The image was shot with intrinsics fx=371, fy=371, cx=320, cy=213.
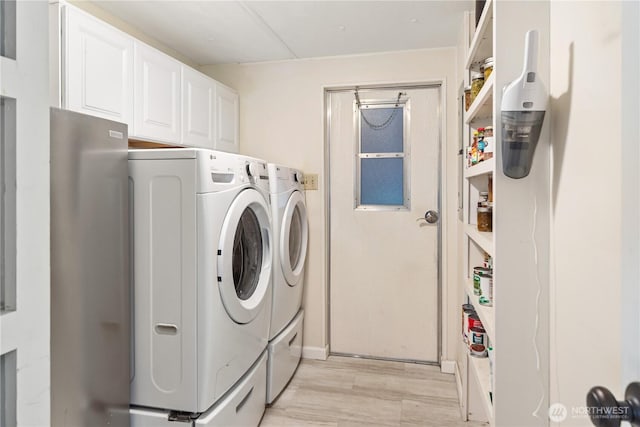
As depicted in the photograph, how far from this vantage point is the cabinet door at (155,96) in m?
1.90

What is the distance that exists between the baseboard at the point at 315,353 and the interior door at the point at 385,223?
0.32ft

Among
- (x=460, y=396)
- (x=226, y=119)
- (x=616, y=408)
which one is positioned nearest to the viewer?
(x=616, y=408)

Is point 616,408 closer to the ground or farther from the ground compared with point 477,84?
closer to the ground

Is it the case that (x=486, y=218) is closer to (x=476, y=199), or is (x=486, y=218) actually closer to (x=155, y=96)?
(x=476, y=199)

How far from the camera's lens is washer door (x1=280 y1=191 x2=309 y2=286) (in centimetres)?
225

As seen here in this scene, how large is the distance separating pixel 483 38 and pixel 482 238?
84 cm

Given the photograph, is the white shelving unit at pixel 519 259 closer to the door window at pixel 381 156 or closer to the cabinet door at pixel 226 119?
the door window at pixel 381 156

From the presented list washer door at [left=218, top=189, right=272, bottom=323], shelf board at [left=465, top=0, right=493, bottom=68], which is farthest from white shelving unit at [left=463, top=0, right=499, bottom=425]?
washer door at [left=218, top=189, right=272, bottom=323]

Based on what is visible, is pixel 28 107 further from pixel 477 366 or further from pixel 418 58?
pixel 418 58

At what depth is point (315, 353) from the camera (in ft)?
9.18

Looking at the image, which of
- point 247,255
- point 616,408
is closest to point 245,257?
point 247,255

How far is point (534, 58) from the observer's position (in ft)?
3.04

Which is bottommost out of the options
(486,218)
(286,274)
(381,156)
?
(286,274)

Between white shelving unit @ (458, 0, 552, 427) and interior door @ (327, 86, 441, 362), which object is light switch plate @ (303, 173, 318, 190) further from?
white shelving unit @ (458, 0, 552, 427)
